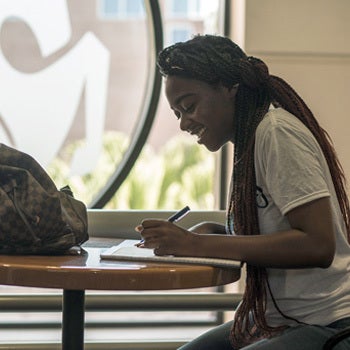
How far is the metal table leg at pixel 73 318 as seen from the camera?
6.48 feet

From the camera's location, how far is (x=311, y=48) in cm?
337

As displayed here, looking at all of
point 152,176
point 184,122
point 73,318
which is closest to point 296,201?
point 184,122

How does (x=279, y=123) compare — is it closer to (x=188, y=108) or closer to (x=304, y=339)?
(x=188, y=108)

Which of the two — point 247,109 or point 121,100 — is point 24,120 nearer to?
point 121,100

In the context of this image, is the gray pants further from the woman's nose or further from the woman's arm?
the woman's nose

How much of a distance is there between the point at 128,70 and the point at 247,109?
2.69 metres

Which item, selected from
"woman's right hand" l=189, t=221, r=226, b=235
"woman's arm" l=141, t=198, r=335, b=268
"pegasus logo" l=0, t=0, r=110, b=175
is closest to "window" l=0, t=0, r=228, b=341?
"pegasus logo" l=0, t=0, r=110, b=175

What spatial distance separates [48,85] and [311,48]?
51.9 inches

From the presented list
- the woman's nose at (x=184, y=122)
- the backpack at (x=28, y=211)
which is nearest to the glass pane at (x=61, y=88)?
the woman's nose at (x=184, y=122)

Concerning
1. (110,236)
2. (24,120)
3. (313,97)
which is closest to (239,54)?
(110,236)

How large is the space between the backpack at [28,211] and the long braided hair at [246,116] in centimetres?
38

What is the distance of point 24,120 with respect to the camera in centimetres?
394

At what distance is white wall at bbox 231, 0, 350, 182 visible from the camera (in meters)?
3.35

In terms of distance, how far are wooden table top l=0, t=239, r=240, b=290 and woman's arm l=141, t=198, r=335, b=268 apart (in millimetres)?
52
